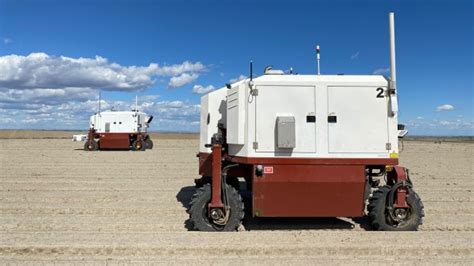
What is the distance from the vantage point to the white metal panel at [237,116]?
702 centimetres

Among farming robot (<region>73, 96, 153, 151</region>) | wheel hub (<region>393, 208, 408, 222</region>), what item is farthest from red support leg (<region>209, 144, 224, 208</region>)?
farming robot (<region>73, 96, 153, 151</region>)

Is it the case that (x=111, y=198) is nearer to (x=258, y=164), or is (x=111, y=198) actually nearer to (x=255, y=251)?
(x=258, y=164)

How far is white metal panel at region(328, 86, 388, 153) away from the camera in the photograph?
22.9 ft

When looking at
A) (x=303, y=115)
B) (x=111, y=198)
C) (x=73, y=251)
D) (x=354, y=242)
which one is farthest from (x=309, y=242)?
(x=111, y=198)

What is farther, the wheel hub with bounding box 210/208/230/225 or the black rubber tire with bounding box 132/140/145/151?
the black rubber tire with bounding box 132/140/145/151

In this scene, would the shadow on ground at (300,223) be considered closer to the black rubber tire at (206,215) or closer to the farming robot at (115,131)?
the black rubber tire at (206,215)

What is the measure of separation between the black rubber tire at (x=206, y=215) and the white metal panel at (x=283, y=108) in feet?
3.70

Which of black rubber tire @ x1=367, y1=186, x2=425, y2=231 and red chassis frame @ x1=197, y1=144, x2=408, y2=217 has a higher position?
red chassis frame @ x1=197, y1=144, x2=408, y2=217

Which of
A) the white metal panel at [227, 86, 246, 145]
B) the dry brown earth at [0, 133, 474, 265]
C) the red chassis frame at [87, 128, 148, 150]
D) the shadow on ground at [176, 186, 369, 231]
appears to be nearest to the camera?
the dry brown earth at [0, 133, 474, 265]

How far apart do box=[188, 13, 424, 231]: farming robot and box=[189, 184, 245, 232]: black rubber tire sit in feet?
0.06

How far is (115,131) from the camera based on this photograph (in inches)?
1166

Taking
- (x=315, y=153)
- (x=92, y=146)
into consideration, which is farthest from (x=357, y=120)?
(x=92, y=146)

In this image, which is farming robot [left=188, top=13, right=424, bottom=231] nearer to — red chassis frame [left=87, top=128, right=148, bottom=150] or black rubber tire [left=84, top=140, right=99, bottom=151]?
red chassis frame [left=87, top=128, right=148, bottom=150]

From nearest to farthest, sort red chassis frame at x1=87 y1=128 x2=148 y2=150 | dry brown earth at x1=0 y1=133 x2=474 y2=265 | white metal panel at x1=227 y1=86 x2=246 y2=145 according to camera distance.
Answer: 1. dry brown earth at x1=0 y1=133 x2=474 y2=265
2. white metal panel at x1=227 y1=86 x2=246 y2=145
3. red chassis frame at x1=87 y1=128 x2=148 y2=150
